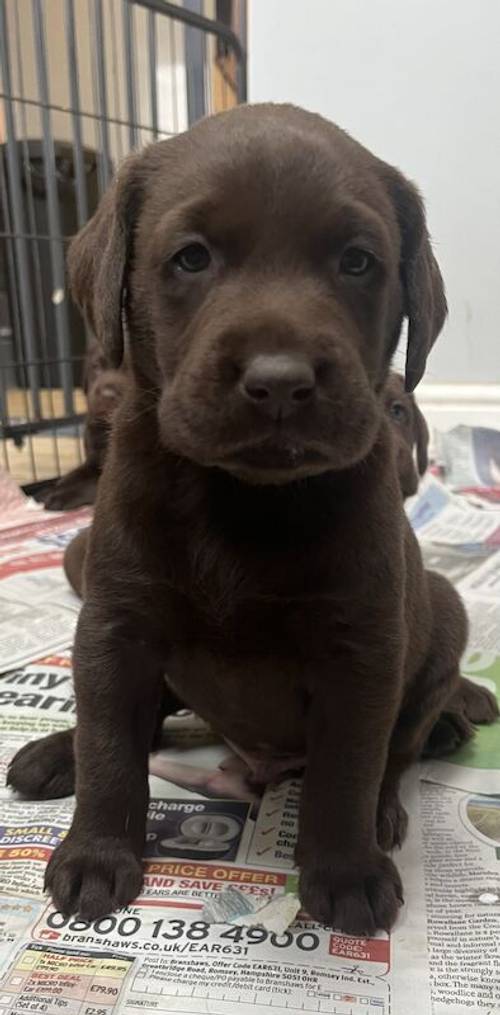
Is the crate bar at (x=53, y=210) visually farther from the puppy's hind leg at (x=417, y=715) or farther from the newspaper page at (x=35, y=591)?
the puppy's hind leg at (x=417, y=715)

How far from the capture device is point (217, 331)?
86 centimetres

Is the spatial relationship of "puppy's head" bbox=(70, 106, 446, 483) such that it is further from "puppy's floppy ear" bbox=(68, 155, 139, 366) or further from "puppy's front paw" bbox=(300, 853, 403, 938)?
"puppy's front paw" bbox=(300, 853, 403, 938)

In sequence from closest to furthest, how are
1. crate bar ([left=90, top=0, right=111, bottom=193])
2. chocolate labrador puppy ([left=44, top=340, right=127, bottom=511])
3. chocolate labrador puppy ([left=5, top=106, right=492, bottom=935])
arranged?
chocolate labrador puppy ([left=5, top=106, right=492, bottom=935])
chocolate labrador puppy ([left=44, top=340, right=127, bottom=511])
crate bar ([left=90, top=0, right=111, bottom=193])

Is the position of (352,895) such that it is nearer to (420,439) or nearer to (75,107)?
(420,439)

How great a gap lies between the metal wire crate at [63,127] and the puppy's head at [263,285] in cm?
240

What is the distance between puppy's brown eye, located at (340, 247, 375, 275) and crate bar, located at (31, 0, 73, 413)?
8.55ft

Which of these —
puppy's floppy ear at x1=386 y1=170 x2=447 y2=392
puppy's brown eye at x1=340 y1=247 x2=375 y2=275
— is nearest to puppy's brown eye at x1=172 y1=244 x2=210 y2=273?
puppy's brown eye at x1=340 y1=247 x2=375 y2=275

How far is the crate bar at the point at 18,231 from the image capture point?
3.15 meters

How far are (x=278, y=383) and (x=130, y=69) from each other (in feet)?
9.63

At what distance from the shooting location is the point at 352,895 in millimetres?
1042

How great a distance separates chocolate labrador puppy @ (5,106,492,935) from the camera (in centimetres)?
91

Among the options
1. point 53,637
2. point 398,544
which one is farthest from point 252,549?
point 53,637

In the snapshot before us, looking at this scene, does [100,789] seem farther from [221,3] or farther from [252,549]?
[221,3]

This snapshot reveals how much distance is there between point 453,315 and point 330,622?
258 centimetres
